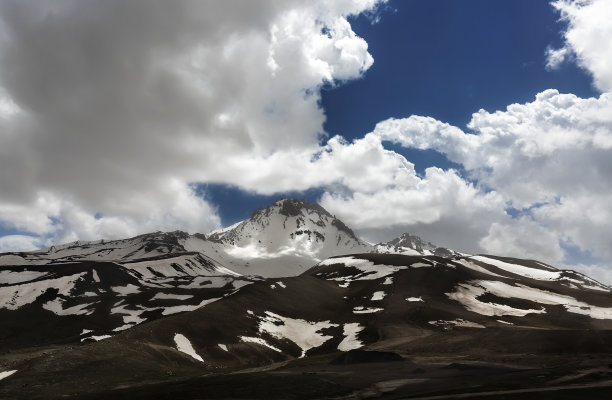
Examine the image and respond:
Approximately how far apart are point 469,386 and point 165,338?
5949 centimetres

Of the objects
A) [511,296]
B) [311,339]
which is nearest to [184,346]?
[311,339]

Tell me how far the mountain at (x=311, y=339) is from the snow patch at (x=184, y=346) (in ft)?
1.56

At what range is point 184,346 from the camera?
8662cm

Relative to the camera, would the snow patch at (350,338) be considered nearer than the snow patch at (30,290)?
Yes

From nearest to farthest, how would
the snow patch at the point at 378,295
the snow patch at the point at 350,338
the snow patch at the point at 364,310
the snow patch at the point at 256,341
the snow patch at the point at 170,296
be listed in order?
the snow patch at the point at 256,341
the snow patch at the point at 350,338
the snow patch at the point at 364,310
the snow patch at the point at 378,295
the snow patch at the point at 170,296

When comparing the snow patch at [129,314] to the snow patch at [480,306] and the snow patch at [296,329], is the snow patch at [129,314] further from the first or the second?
the snow patch at [480,306]

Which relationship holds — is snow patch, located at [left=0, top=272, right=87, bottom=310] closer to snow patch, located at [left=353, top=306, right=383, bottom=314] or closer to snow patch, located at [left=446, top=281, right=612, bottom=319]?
snow patch, located at [left=353, top=306, right=383, bottom=314]

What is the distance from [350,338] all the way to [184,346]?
4186 centimetres

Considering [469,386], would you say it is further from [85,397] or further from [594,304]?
[594,304]

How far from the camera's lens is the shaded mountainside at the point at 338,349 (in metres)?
54.9

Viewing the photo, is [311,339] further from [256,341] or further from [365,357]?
[365,357]

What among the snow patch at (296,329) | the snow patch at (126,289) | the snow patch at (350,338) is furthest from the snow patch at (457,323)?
the snow patch at (126,289)

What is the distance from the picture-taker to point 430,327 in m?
116

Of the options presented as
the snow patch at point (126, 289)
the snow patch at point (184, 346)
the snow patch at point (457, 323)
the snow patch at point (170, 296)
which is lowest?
the snow patch at point (184, 346)
